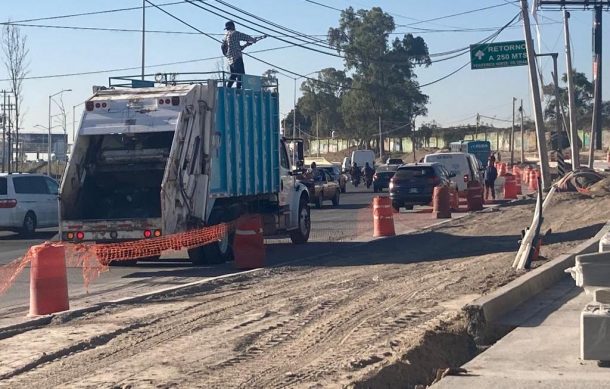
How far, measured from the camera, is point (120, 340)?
9.80 m

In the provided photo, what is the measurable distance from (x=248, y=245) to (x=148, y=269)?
214 centimetres

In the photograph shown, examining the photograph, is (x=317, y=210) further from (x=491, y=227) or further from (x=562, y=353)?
(x=562, y=353)

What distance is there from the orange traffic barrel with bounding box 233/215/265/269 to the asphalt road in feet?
1.01

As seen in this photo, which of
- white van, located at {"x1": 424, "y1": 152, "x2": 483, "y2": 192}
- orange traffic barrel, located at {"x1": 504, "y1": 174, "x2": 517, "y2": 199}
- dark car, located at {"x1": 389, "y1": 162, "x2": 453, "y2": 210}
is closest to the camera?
dark car, located at {"x1": 389, "y1": 162, "x2": 453, "y2": 210}

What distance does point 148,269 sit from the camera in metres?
Answer: 18.0

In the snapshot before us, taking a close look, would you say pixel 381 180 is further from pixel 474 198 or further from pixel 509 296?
pixel 509 296

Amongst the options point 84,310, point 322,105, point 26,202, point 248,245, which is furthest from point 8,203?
point 322,105

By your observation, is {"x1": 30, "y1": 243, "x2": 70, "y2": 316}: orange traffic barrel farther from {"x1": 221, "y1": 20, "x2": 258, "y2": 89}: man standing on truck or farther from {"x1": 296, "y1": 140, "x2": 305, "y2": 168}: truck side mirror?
{"x1": 296, "y1": 140, "x2": 305, "y2": 168}: truck side mirror

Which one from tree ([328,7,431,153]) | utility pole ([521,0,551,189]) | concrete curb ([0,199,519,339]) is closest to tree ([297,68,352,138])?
tree ([328,7,431,153])

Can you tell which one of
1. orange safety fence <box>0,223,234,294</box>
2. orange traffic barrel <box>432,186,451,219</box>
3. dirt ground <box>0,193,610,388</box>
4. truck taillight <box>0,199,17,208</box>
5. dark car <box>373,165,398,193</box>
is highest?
dark car <box>373,165,398,193</box>

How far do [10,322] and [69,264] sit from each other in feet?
24.6

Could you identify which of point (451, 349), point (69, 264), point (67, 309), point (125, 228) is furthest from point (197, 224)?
point (451, 349)

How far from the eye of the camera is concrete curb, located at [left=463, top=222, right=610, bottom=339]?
973cm

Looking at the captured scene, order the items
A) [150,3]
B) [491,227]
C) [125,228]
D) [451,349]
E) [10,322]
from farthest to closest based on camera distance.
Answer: [150,3], [491,227], [125,228], [10,322], [451,349]
